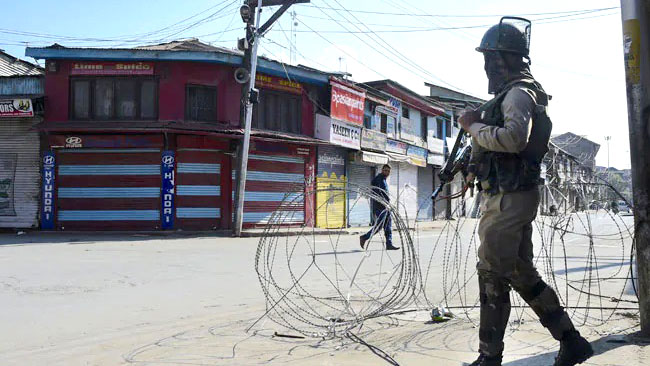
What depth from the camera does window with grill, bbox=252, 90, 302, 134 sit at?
19844 millimetres

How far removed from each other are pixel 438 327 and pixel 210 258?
690 cm

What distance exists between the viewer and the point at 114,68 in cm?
→ 1830

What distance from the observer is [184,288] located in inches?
275

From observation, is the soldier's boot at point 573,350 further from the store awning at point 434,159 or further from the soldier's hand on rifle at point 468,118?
the store awning at point 434,159

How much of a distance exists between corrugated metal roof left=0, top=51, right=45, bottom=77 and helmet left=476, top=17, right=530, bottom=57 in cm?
2159

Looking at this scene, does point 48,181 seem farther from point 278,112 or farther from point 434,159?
point 434,159

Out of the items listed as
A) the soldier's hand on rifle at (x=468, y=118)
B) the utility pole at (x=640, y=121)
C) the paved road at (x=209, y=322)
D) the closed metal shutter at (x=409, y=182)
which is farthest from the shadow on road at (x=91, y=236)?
the utility pole at (x=640, y=121)

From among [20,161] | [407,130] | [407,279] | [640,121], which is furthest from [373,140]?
[640,121]

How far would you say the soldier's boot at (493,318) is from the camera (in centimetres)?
316

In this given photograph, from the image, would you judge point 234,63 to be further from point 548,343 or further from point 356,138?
point 548,343

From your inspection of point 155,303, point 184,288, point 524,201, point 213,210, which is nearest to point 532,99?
point 524,201

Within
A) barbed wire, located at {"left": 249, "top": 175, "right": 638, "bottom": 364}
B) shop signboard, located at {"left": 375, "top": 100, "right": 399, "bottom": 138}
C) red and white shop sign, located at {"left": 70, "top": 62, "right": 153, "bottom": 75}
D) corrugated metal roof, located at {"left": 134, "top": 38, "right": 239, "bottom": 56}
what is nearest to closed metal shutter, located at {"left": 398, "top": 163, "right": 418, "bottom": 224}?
shop signboard, located at {"left": 375, "top": 100, "right": 399, "bottom": 138}

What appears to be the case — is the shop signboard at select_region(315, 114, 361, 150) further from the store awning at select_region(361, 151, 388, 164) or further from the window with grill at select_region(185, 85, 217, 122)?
the window with grill at select_region(185, 85, 217, 122)

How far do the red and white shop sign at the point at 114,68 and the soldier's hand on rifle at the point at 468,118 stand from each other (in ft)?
54.3
